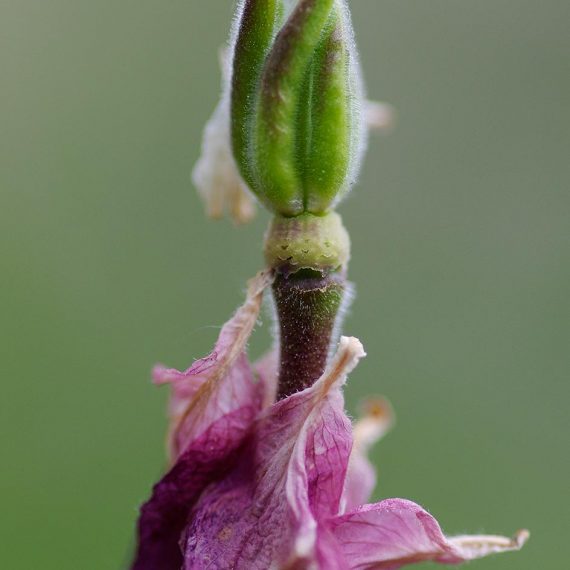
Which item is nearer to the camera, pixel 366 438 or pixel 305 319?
pixel 305 319

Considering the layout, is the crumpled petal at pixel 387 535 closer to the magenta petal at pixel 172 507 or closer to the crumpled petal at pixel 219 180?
the magenta petal at pixel 172 507

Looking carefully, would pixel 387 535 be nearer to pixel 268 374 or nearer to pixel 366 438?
pixel 268 374

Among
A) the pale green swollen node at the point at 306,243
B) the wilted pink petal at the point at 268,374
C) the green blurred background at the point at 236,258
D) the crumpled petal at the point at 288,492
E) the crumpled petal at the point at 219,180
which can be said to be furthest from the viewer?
the green blurred background at the point at 236,258

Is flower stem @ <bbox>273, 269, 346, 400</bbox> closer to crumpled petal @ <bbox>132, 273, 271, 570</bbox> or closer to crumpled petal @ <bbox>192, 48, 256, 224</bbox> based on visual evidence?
crumpled petal @ <bbox>132, 273, 271, 570</bbox>

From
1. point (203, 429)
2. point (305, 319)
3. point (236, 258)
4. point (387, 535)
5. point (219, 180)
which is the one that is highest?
point (236, 258)

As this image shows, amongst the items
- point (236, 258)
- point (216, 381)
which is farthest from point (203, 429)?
point (236, 258)

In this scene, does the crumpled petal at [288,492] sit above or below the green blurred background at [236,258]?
below

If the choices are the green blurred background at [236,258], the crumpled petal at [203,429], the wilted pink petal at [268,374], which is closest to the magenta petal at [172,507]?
the crumpled petal at [203,429]
